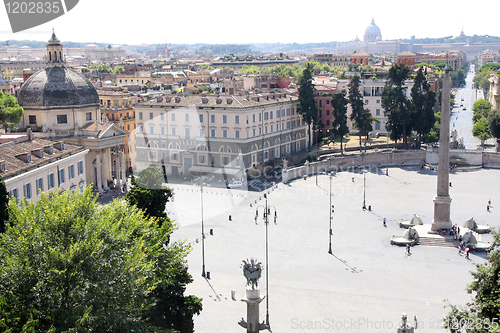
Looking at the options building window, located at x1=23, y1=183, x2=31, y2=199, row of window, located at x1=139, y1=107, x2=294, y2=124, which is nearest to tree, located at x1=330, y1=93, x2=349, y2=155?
row of window, located at x1=139, y1=107, x2=294, y2=124

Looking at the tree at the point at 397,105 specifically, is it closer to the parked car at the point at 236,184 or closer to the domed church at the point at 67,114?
the parked car at the point at 236,184

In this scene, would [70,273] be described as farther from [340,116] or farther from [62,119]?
[340,116]

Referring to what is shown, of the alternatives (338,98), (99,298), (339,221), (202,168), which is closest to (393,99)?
(338,98)

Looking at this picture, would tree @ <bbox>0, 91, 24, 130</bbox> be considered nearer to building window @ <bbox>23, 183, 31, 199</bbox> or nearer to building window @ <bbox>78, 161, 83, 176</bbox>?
building window @ <bbox>78, 161, 83, 176</bbox>

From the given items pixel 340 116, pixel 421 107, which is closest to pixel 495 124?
pixel 421 107

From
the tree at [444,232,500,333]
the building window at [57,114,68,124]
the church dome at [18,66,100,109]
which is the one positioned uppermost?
the church dome at [18,66,100,109]

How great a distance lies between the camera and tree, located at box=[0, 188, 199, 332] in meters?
18.9

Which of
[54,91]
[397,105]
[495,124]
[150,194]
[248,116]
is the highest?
[54,91]

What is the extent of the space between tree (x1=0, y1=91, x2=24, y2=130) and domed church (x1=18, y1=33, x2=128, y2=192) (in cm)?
89

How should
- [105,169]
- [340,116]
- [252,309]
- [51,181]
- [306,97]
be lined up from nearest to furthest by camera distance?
[252,309], [51,181], [105,169], [340,116], [306,97]

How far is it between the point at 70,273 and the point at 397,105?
60.8 m

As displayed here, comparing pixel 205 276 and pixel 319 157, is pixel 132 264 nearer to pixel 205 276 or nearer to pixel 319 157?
pixel 205 276

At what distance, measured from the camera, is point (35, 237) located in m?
20.0

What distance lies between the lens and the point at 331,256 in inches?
1548
